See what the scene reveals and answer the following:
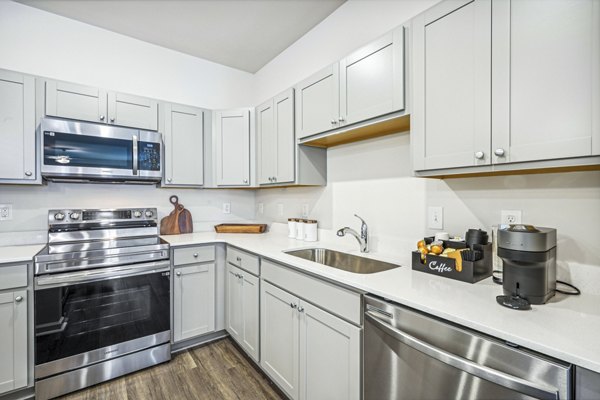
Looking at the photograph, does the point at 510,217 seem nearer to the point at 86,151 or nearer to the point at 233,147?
the point at 233,147

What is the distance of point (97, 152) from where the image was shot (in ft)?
7.31

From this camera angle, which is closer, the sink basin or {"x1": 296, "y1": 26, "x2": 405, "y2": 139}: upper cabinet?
{"x1": 296, "y1": 26, "x2": 405, "y2": 139}: upper cabinet

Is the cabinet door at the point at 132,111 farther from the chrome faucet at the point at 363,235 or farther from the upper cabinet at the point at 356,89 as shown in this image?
the chrome faucet at the point at 363,235

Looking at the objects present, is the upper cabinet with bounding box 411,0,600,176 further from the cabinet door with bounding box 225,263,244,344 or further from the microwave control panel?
the microwave control panel

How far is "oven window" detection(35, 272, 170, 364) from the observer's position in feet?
5.92

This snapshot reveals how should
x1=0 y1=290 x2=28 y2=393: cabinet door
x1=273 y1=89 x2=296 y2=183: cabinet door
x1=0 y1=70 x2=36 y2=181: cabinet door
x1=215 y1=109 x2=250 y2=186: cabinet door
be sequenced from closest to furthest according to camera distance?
x1=0 y1=290 x2=28 y2=393: cabinet door, x1=0 y1=70 x2=36 y2=181: cabinet door, x1=273 y1=89 x2=296 y2=183: cabinet door, x1=215 y1=109 x2=250 y2=186: cabinet door

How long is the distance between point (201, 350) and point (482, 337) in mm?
2263

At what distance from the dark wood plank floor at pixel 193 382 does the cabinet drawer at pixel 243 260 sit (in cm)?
75

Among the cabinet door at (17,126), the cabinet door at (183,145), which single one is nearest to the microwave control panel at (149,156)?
the cabinet door at (183,145)

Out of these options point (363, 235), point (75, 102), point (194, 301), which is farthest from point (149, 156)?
point (363, 235)

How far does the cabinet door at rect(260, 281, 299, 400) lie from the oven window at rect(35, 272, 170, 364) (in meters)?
0.85

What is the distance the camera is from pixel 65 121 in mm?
2078

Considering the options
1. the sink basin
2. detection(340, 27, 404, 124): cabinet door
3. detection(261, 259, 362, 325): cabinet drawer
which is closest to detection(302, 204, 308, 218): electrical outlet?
the sink basin

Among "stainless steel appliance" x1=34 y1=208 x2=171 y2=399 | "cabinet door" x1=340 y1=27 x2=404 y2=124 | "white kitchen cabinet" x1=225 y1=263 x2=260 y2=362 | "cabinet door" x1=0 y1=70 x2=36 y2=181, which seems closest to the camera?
"cabinet door" x1=340 y1=27 x2=404 y2=124
